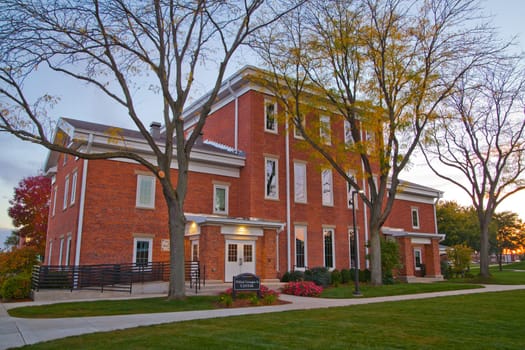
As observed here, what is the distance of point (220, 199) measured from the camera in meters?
24.1

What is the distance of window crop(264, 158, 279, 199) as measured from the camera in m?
24.7

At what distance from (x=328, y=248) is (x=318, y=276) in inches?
158

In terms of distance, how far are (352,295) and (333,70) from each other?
427 inches

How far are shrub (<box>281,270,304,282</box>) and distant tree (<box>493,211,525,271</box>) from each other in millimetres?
49967

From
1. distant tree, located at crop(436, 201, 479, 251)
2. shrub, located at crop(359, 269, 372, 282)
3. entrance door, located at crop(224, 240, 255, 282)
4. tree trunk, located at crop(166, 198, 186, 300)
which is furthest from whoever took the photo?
distant tree, located at crop(436, 201, 479, 251)

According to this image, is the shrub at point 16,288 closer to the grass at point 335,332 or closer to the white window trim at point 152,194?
the white window trim at point 152,194


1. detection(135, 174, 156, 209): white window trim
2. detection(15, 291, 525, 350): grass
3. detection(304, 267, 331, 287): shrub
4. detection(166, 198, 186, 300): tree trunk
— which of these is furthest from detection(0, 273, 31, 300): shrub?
detection(304, 267, 331, 287): shrub

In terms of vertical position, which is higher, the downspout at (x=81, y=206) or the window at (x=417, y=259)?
the downspout at (x=81, y=206)

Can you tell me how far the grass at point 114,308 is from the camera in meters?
12.2

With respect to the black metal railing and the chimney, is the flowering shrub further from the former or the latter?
→ the chimney

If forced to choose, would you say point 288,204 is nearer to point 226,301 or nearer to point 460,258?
point 226,301

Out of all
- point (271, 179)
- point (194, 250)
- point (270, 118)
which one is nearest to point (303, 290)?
point (194, 250)

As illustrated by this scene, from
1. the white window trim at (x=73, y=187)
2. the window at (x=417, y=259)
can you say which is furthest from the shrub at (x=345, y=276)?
the white window trim at (x=73, y=187)

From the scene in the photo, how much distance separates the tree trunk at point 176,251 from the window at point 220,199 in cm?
821
